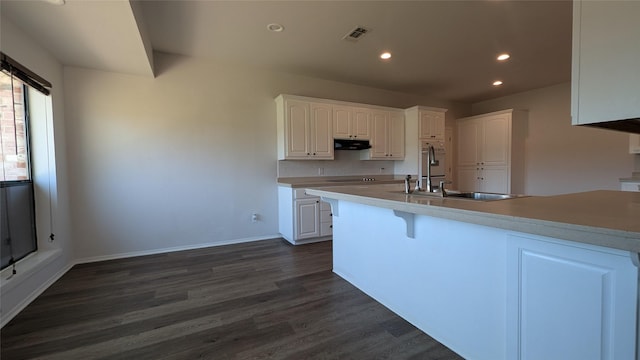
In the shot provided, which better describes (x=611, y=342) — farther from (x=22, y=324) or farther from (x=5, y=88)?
(x=5, y=88)

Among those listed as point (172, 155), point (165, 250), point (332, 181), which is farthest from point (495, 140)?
point (165, 250)

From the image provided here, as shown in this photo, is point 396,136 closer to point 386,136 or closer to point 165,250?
point 386,136

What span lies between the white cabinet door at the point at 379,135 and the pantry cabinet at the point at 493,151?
7.61 feet

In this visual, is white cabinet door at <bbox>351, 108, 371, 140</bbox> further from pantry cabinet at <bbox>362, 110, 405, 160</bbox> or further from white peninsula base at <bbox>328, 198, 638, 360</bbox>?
white peninsula base at <bbox>328, 198, 638, 360</bbox>

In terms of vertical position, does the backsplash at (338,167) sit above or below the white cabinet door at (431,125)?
below

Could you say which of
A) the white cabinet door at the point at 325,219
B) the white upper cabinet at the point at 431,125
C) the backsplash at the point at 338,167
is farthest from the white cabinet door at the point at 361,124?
the white cabinet door at the point at 325,219

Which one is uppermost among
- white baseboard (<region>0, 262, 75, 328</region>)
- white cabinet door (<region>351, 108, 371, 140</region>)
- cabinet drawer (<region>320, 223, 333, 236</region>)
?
white cabinet door (<region>351, 108, 371, 140</region>)

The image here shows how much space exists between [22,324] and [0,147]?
1476mm

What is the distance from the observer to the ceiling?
234 centimetres

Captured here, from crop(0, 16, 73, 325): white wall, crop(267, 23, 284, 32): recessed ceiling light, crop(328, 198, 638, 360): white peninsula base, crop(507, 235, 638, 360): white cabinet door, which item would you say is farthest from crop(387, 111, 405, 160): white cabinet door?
crop(0, 16, 73, 325): white wall

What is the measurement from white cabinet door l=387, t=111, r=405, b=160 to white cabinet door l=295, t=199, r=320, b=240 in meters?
1.87

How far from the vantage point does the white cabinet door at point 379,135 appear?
477cm

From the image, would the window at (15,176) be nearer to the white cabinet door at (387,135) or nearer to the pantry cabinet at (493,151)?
the white cabinet door at (387,135)

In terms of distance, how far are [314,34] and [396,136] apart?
2.58 metres
